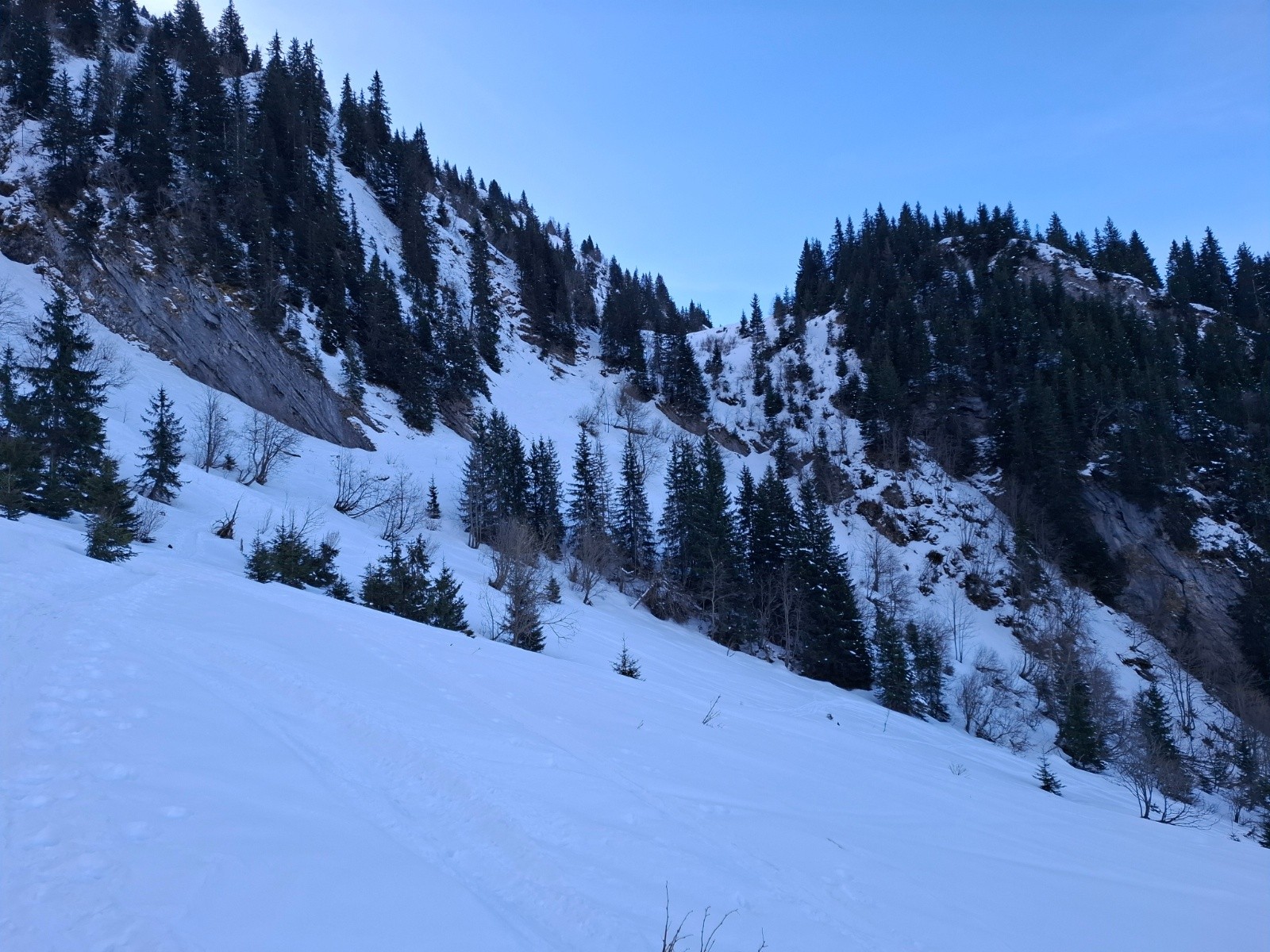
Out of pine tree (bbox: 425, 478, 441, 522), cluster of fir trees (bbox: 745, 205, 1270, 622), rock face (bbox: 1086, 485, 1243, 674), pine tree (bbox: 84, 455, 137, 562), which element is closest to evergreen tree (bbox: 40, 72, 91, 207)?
pine tree (bbox: 425, 478, 441, 522)

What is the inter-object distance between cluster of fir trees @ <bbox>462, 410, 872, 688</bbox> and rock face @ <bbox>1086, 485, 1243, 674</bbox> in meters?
28.1

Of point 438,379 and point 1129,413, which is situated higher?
point 1129,413

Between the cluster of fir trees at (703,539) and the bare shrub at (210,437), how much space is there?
45.3 ft

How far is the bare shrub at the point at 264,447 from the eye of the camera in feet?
97.5

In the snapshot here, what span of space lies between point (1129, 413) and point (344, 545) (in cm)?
6739

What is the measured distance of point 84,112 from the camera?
43.4 meters

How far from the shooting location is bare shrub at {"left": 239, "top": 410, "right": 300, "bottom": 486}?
29.7m

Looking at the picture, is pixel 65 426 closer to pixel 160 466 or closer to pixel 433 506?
pixel 160 466

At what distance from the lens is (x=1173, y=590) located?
145 feet

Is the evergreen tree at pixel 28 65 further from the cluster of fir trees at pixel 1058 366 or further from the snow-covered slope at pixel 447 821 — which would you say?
the cluster of fir trees at pixel 1058 366

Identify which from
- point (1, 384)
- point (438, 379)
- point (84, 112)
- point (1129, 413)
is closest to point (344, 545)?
point (1, 384)

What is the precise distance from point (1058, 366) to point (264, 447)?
72728mm

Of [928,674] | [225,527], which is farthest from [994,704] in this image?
[225,527]

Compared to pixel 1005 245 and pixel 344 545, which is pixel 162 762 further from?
pixel 1005 245
